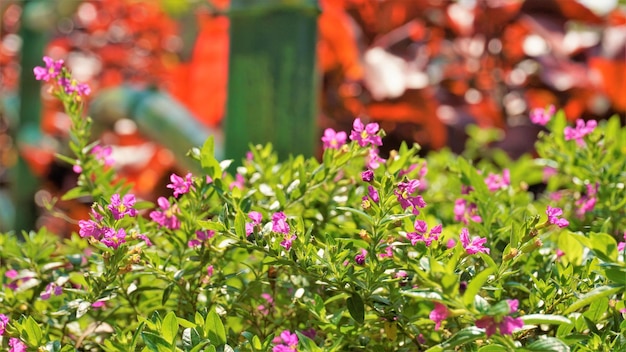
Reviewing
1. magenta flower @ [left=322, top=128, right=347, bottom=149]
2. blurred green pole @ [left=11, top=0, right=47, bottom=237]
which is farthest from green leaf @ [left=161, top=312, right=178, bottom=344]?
blurred green pole @ [left=11, top=0, right=47, bottom=237]

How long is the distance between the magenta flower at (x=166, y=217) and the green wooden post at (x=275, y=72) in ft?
2.00

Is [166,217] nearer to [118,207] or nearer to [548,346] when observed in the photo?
[118,207]

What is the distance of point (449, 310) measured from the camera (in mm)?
717

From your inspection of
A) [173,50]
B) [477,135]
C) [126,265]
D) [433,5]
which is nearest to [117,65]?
[173,50]

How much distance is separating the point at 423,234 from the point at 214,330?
252 mm

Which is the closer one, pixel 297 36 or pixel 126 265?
pixel 126 265

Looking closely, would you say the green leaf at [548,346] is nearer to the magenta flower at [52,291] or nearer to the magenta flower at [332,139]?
the magenta flower at [332,139]

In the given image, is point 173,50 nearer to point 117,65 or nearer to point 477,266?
point 117,65

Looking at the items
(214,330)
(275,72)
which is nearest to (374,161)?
(214,330)

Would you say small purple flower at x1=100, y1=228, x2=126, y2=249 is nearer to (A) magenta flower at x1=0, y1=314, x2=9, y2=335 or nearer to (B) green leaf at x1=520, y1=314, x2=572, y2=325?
(A) magenta flower at x1=0, y1=314, x2=9, y2=335

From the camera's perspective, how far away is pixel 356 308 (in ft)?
2.74

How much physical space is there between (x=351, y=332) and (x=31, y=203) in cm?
250

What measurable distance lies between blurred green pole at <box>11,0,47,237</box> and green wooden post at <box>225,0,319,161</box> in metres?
1.66

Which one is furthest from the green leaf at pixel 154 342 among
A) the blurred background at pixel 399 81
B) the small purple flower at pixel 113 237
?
the blurred background at pixel 399 81
